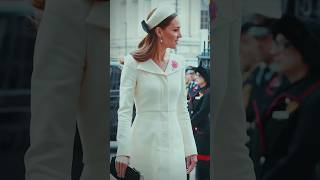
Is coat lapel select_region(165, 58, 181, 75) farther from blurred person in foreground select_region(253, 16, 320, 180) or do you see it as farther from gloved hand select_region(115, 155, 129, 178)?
blurred person in foreground select_region(253, 16, 320, 180)

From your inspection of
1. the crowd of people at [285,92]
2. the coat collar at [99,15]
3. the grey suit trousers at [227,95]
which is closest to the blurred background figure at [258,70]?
the crowd of people at [285,92]

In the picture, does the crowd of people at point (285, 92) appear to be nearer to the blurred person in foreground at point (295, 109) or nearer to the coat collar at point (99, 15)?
the blurred person in foreground at point (295, 109)

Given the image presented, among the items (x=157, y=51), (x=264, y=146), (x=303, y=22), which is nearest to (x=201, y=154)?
(x=157, y=51)

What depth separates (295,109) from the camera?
1.80 metres

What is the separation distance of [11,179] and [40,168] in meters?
0.92

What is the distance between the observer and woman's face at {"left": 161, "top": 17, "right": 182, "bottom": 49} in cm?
106

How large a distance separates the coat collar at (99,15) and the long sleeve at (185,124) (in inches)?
12.6

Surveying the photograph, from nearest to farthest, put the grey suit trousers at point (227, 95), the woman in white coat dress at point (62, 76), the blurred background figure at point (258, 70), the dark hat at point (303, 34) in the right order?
the woman in white coat dress at point (62, 76) < the grey suit trousers at point (227, 95) < the blurred background figure at point (258, 70) < the dark hat at point (303, 34)

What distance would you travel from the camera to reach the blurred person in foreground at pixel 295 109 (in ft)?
5.85

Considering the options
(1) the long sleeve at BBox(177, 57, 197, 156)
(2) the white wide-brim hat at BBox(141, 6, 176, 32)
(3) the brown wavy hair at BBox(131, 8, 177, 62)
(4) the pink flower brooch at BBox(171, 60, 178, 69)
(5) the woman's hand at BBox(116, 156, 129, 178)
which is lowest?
(5) the woman's hand at BBox(116, 156, 129, 178)

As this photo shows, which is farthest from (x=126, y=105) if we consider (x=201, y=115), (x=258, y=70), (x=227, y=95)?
(x=258, y=70)

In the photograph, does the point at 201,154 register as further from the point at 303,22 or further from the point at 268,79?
the point at 303,22

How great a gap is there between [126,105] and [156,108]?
0.24 ft

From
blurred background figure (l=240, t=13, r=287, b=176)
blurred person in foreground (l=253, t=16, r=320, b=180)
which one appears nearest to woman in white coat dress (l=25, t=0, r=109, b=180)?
blurred background figure (l=240, t=13, r=287, b=176)
